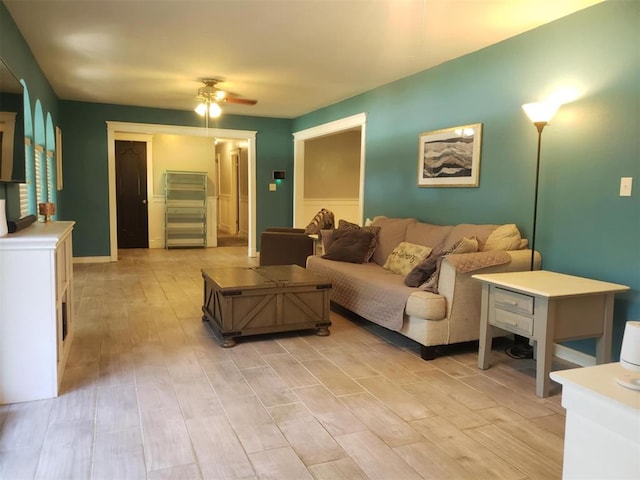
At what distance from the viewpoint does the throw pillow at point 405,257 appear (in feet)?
13.3

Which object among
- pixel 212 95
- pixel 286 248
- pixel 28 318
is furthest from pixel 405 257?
pixel 212 95

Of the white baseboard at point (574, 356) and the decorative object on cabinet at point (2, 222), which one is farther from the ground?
the decorative object on cabinet at point (2, 222)

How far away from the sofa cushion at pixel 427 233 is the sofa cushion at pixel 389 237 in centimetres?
7

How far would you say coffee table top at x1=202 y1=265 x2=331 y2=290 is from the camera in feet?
11.8

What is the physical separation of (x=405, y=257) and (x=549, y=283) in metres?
1.43

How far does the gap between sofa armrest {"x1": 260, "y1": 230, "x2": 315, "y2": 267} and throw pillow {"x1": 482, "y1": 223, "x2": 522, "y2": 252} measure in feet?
8.35

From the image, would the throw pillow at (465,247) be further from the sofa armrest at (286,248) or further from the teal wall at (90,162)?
the teal wall at (90,162)

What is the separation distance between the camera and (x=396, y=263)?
424cm

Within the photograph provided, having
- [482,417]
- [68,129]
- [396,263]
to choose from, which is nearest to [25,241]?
[482,417]

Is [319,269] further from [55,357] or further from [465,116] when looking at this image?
[55,357]

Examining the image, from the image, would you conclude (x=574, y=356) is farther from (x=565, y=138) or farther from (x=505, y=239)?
(x=565, y=138)

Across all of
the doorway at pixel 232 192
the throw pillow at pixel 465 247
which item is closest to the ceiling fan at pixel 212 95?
the throw pillow at pixel 465 247

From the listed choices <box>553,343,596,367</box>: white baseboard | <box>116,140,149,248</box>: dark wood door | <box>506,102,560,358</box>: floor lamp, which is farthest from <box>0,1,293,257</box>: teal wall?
<box>553,343,596,367</box>: white baseboard

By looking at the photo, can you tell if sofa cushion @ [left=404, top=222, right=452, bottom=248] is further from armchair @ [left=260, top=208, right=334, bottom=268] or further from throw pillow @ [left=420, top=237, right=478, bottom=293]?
A: armchair @ [left=260, top=208, right=334, bottom=268]
